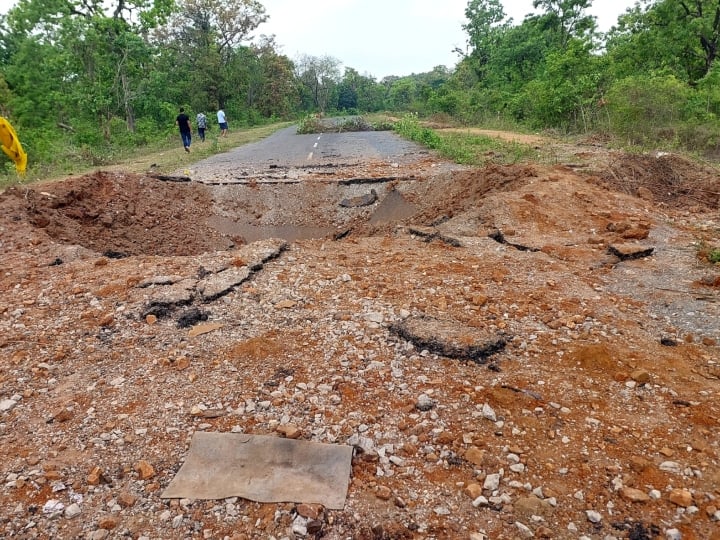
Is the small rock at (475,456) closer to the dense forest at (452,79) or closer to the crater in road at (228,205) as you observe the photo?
the crater in road at (228,205)

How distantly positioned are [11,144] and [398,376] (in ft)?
31.1

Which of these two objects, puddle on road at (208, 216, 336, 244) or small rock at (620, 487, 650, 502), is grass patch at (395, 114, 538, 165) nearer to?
puddle on road at (208, 216, 336, 244)

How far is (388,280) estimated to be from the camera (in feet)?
14.0

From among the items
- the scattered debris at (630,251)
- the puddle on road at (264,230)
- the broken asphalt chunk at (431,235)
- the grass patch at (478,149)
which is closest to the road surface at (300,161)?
the grass patch at (478,149)

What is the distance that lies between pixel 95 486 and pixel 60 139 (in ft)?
58.0

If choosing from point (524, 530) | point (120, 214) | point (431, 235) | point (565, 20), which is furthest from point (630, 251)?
point (565, 20)

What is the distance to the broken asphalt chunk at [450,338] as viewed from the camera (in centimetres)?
309

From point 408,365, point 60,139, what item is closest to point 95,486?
point 408,365

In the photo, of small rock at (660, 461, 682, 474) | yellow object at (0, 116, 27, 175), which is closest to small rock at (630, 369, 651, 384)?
small rock at (660, 461, 682, 474)

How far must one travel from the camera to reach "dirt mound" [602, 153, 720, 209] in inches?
257

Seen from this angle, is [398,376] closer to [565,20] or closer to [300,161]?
[300,161]

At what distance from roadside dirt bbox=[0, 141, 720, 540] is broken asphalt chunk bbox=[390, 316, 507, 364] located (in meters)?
0.02

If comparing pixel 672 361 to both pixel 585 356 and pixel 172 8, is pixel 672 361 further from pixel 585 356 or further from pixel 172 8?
pixel 172 8

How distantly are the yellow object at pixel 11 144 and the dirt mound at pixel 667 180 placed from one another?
10.4 meters
